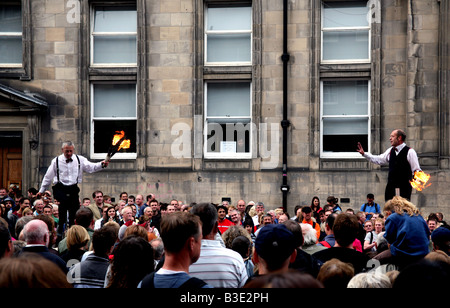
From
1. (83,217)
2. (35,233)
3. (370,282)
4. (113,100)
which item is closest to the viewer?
(370,282)

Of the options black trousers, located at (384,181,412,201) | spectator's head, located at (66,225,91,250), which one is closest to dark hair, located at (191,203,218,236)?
spectator's head, located at (66,225,91,250)

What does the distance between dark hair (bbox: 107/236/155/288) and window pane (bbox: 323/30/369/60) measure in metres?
14.6

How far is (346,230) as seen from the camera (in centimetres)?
627

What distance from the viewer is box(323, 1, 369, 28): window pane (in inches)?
731

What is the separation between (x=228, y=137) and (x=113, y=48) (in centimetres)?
429

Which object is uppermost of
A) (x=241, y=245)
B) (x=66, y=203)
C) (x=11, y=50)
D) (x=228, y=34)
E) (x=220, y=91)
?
(x=228, y=34)

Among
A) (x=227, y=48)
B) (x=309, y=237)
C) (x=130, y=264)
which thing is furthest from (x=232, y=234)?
(x=227, y=48)

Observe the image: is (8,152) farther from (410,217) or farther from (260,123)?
(410,217)

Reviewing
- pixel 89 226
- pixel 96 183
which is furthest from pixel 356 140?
pixel 89 226

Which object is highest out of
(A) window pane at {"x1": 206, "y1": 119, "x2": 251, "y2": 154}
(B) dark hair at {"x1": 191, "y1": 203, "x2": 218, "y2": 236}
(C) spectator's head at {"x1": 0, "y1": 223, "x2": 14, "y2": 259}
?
(A) window pane at {"x1": 206, "y1": 119, "x2": 251, "y2": 154}

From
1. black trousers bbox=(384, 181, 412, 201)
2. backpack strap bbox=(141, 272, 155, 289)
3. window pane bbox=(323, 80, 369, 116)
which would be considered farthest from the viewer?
window pane bbox=(323, 80, 369, 116)

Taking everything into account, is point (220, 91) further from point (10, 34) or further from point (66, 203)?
point (66, 203)

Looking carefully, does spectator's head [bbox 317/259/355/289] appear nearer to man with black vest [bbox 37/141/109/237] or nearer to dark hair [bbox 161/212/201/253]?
dark hair [bbox 161/212/201/253]

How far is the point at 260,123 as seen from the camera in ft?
60.4
